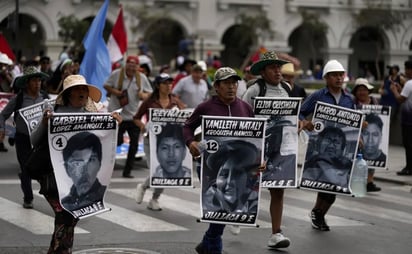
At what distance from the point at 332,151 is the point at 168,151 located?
2.63 meters

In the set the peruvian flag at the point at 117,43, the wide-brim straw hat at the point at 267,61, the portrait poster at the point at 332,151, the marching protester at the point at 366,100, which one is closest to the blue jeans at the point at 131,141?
the marching protester at the point at 366,100

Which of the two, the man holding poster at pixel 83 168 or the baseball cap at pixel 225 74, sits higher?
the baseball cap at pixel 225 74

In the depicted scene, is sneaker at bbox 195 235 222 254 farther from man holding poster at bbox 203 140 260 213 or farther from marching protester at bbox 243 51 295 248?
marching protester at bbox 243 51 295 248

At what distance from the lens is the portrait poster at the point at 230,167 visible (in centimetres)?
756

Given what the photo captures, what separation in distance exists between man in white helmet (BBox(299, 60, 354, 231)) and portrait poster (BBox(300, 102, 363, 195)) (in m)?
0.18

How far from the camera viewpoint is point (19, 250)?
8.35 m

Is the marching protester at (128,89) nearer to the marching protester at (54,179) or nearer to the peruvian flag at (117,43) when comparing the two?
the peruvian flag at (117,43)

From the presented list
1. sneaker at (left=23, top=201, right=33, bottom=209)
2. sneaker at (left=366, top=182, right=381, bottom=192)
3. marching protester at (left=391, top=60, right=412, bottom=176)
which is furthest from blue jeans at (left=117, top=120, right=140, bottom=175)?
marching protester at (left=391, top=60, right=412, bottom=176)

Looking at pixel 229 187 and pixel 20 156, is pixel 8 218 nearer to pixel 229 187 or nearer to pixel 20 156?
pixel 20 156

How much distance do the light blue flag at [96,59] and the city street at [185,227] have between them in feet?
14.0

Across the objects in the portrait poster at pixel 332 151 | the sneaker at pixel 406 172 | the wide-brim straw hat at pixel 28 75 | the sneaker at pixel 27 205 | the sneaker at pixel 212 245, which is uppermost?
the wide-brim straw hat at pixel 28 75

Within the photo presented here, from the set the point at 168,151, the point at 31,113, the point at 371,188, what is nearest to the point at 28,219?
the point at 31,113

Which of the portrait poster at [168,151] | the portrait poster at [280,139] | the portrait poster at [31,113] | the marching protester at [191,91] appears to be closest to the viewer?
the portrait poster at [280,139]

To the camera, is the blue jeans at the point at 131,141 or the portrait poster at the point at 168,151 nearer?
the portrait poster at the point at 168,151
